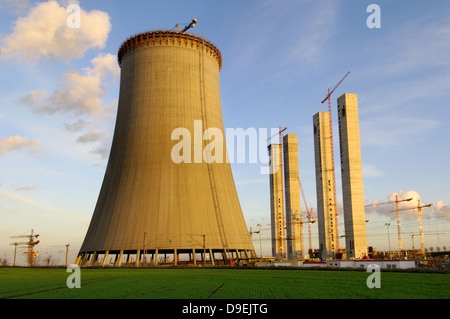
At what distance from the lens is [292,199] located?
75125 millimetres

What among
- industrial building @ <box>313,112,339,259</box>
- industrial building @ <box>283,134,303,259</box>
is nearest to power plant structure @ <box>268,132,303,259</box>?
industrial building @ <box>283,134,303,259</box>

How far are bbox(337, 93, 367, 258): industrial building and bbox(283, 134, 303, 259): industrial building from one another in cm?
2500

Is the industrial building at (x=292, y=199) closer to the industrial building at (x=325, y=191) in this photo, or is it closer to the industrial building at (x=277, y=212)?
the industrial building at (x=277, y=212)

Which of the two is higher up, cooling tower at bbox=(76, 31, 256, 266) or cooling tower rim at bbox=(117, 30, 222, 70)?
cooling tower rim at bbox=(117, 30, 222, 70)

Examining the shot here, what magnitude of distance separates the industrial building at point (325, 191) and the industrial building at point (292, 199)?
11479mm

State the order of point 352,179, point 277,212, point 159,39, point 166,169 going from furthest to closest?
point 277,212 → point 352,179 → point 159,39 → point 166,169

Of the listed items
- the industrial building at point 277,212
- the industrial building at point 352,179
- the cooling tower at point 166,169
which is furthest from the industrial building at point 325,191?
the cooling tower at point 166,169

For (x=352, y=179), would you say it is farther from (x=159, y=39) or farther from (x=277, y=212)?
(x=277, y=212)

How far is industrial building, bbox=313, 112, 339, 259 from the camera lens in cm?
6166

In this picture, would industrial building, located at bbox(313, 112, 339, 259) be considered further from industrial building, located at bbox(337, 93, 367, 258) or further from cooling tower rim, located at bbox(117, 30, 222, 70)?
cooling tower rim, located at bbox(117, 30, 222, 70)

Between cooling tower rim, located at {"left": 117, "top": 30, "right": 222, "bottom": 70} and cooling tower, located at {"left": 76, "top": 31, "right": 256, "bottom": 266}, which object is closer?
cooling tower, located at {"left": 76, "top": 31, "right": 256, "bottom": 266}

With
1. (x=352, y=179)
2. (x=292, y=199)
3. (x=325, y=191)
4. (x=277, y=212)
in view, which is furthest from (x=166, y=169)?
(x=277, y=212)

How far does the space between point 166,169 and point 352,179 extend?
23.8 meters
